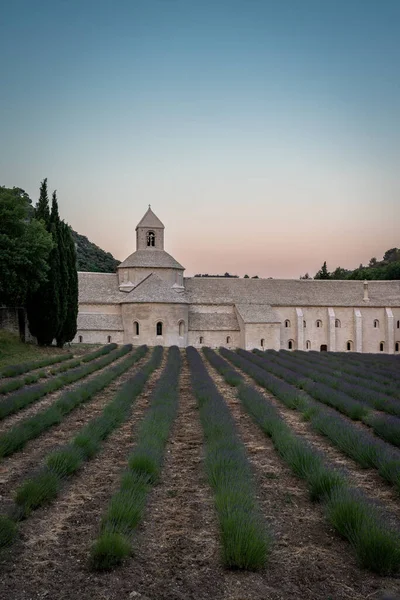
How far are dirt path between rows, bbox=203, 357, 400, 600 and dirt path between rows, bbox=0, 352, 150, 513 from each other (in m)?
2.89

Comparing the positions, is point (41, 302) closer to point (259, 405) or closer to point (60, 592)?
point (259, 405)

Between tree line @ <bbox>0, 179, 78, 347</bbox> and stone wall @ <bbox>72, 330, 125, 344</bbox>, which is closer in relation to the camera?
tree line @ <bbox>0, 179, 78, 347</bbox>

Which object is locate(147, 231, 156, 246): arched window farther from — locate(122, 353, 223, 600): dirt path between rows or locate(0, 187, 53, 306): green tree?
locate(122, 353, 223, 600): dirt path between rows

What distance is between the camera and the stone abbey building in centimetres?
4266

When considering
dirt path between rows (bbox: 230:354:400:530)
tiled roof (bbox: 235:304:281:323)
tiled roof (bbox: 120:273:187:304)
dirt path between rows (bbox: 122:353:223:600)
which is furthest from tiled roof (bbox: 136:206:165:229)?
dirt path between rows (bbox: 122:353:223:600)

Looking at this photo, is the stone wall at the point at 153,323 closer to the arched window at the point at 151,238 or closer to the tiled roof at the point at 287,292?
the tiled roof at the point at 287,292

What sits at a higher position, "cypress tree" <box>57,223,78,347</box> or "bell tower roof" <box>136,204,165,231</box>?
"bell tower roof" <box>136,204,165,231</box>

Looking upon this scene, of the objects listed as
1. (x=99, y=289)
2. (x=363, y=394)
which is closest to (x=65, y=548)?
(x=363, y=394)

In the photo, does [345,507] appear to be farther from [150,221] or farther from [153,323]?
[150,221]

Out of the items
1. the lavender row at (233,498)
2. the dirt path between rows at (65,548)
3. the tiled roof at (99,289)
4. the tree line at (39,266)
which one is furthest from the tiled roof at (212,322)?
the dirt path between rows at (65,548)

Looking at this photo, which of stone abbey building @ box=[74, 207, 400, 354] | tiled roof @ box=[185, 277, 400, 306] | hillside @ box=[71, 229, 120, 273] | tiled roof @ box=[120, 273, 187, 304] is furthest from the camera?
hillside @ box=[71, 229, 120, 273]

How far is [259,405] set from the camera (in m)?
11.2

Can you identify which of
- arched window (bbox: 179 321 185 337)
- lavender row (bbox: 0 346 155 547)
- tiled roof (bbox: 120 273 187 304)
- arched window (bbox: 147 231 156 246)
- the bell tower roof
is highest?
the bell tower roof

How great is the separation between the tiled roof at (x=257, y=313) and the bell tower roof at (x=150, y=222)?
11.3m
